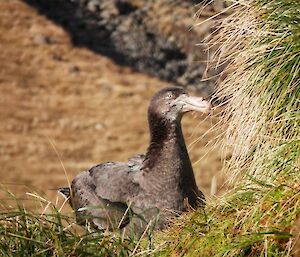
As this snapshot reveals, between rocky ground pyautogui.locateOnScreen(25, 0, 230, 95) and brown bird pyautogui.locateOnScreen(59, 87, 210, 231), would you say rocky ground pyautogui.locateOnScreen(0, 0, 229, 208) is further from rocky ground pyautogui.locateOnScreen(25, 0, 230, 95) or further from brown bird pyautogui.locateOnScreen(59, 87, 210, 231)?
brown bird pyautogui.locateOnScreen(59, 87, 210, 231)

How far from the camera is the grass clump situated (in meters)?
4.38

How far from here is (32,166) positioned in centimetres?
2094

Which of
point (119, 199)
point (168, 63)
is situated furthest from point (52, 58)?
point (119, 199)

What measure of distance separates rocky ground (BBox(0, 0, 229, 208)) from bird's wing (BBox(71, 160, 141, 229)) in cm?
1050

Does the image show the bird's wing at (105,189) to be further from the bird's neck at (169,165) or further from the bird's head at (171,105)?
the bird's head at (171,105)

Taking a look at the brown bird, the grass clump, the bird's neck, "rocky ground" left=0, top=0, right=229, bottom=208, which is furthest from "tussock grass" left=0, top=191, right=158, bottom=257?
"rocky ground" left=0, top=0, right=229, bottom=208

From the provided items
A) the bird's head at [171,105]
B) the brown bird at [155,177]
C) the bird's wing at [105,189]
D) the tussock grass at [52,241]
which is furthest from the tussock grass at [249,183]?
the bird's head at [171,105]

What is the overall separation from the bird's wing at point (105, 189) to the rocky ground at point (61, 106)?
10.5 meters

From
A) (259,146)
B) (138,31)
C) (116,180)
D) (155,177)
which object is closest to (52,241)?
(259,146)

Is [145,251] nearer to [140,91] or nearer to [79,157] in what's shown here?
[79,157]

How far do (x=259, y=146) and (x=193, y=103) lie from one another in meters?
2.12

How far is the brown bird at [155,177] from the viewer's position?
6.96 m

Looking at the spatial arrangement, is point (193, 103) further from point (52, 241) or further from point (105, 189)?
point (52, 241)

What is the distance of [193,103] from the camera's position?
24.7 feet
